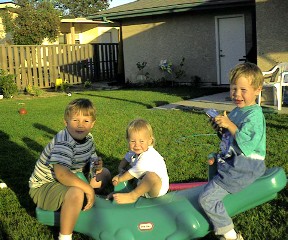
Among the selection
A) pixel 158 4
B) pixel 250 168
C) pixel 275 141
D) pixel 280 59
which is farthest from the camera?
pixel 158 4

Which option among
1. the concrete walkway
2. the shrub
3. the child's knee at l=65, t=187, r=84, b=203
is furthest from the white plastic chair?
the shrub

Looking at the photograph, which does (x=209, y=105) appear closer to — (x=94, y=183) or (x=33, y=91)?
(x=94, y=183)

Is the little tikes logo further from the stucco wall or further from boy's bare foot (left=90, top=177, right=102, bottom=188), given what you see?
the stucco wall

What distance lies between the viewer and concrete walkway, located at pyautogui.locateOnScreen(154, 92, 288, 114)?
366 inches

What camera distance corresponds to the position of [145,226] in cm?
320

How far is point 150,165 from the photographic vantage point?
3.42 metres

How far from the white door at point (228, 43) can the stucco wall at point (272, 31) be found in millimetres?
4303

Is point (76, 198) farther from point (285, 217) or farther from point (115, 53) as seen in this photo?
point (115, 53)

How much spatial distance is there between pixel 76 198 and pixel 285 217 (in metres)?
1.77

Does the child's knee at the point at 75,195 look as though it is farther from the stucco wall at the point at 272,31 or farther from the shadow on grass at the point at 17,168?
the stucco wall at the point at 272,31

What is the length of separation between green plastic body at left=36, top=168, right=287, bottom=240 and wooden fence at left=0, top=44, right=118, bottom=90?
14785mm

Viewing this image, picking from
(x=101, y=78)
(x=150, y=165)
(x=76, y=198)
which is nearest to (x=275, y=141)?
(x=150, y=165)

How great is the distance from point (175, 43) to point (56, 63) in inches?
220

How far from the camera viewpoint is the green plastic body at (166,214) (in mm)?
3084
